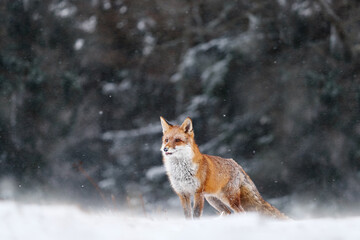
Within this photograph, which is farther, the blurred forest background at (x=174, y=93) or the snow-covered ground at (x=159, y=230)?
the blurred forest background at (x=174, y=93)

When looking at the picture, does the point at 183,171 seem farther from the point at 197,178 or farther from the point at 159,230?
the point at 159,230

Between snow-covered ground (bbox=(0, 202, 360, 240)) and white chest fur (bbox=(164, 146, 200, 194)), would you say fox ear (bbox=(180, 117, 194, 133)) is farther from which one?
snow-covered ground (bbox=(0, 202, 360, 240))

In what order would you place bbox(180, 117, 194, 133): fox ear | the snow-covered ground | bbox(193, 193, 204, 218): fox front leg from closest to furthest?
the snow-covered ground < bbox(193, 193, 204, 218): fox front leg < bbox(180, 117, 194, 133): fox ear

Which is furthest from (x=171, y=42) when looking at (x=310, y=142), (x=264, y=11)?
(x=310, y=142)

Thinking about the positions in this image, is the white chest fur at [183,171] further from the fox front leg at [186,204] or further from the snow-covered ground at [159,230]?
the snow-covered ground at [159,230]

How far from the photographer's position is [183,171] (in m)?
3.46

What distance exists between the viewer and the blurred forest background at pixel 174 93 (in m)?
8.48

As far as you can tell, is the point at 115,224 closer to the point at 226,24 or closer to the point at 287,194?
the point at 287,194

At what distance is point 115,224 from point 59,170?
7356 mm

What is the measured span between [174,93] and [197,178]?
229 inches

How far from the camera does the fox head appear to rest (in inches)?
134

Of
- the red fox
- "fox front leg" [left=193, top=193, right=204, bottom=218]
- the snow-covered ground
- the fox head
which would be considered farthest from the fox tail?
the snow-covered ground

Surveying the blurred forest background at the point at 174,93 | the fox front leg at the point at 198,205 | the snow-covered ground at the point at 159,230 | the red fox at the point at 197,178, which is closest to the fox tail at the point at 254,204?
the red fox at the point at 197,178

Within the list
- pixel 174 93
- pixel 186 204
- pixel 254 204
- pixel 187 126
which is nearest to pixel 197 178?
pixel 186 204
